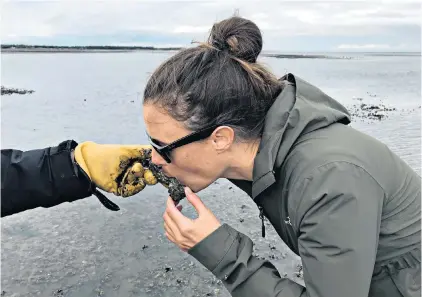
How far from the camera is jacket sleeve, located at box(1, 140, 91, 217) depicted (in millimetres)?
3746

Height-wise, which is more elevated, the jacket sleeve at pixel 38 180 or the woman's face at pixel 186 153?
the woman's face at pixel 186 153

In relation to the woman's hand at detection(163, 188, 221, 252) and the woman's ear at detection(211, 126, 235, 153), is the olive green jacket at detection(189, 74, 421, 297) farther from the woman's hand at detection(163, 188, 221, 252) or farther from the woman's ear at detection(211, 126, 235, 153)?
the woman's ear at detection(211, 126, 235, 153)

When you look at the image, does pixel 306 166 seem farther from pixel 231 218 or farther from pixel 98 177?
pixel 231 218

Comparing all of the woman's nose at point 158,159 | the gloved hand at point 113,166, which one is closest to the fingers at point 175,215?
the woman's nose at point 158,159

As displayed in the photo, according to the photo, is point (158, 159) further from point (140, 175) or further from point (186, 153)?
point (140, 175)

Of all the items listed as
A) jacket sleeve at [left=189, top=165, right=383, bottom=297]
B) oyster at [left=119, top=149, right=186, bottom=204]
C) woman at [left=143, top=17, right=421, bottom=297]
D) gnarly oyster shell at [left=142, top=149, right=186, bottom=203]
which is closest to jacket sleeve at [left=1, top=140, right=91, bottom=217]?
oyster at [left=119, top=149, right=186, bottom=204]

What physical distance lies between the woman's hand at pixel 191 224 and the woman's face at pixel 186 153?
0.15m

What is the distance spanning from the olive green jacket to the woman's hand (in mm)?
55

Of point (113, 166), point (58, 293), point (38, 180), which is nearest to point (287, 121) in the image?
point (113, 166)

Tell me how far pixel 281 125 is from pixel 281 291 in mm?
940

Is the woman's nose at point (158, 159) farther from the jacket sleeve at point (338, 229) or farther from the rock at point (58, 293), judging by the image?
the rock at point (58, 293)

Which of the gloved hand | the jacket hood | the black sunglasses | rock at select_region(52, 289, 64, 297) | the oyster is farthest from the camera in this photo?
rock at select_region(52, 289, 64, 297)

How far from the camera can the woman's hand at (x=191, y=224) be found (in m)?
2.91

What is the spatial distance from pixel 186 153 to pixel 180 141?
105 mm
